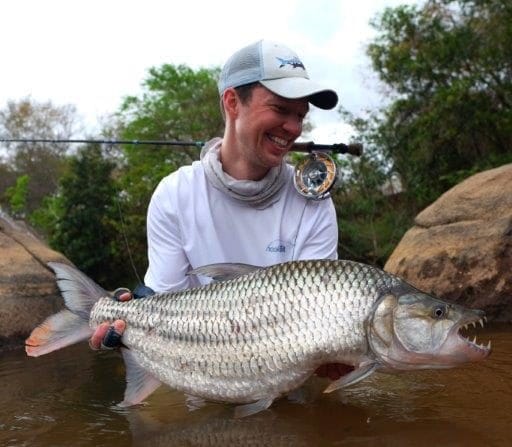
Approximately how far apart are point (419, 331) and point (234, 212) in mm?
1465

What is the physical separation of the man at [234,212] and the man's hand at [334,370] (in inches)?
31.3

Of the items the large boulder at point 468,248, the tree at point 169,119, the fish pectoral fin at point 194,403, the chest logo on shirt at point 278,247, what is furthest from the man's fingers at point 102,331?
the tree at point 169,119

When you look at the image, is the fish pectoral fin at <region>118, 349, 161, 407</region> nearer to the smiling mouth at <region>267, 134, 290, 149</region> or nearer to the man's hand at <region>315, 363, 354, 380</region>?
the man's hand at <region>315, 363, 354, 380</region>

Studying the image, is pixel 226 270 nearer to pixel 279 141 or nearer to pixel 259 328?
pixel 259 328

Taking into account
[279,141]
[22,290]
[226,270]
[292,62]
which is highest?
[292,62]

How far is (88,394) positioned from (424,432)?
7.70 feet

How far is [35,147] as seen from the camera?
1378 inches

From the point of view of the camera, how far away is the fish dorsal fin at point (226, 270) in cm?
306

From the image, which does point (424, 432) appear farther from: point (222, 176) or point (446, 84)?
point (446, 84)

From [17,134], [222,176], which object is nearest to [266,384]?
[222,176]

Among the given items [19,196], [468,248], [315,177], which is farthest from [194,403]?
[19,196]

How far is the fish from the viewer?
2678 mm

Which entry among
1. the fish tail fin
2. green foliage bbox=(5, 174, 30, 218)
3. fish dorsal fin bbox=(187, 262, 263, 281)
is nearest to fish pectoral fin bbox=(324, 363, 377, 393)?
fish dorsal fin bbox=(187, 262, 263, 281)

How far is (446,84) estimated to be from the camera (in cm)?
1812
